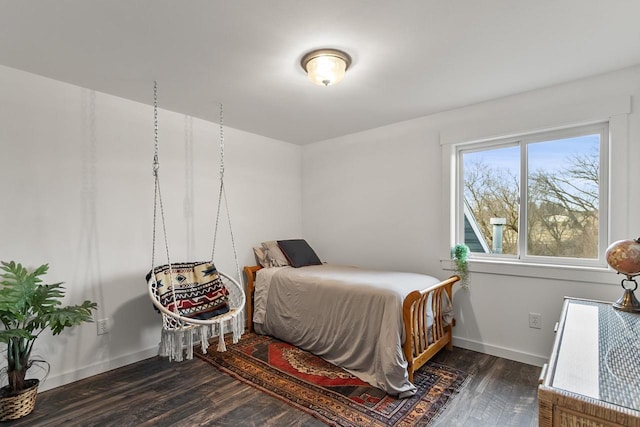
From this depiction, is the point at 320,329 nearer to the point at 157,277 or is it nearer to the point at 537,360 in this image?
the point at 157,277

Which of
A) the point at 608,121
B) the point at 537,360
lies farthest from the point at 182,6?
the point at 537,360

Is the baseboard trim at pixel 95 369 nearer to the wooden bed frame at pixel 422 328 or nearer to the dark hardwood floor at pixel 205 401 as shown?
the dark hardwood floor at pixel 205 401

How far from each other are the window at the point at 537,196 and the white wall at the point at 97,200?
263 centimetres

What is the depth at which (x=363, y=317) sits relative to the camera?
8.01 feet

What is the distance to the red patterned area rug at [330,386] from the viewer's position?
196cm

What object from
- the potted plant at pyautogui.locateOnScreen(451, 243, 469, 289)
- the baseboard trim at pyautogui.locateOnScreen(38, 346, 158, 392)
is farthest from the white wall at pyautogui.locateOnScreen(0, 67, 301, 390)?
the potted plant at pyautogui.locateOnScreen(451, 243, 469, 289)

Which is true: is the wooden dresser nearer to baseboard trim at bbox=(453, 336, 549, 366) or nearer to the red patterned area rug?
the red patterned area rug

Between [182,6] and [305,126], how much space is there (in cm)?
208

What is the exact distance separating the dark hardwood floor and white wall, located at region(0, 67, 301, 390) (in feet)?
0.99

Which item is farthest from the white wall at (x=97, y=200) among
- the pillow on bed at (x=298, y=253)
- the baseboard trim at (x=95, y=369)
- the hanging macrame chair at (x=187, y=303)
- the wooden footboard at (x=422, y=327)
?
the wooden footboard at (x=422, y=327)

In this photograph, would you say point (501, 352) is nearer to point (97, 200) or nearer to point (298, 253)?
point (298, 253)

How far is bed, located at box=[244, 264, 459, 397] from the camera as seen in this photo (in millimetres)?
2213

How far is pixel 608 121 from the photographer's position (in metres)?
2.33

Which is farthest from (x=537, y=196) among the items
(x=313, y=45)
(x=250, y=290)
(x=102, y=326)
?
(x=102, y=326)
